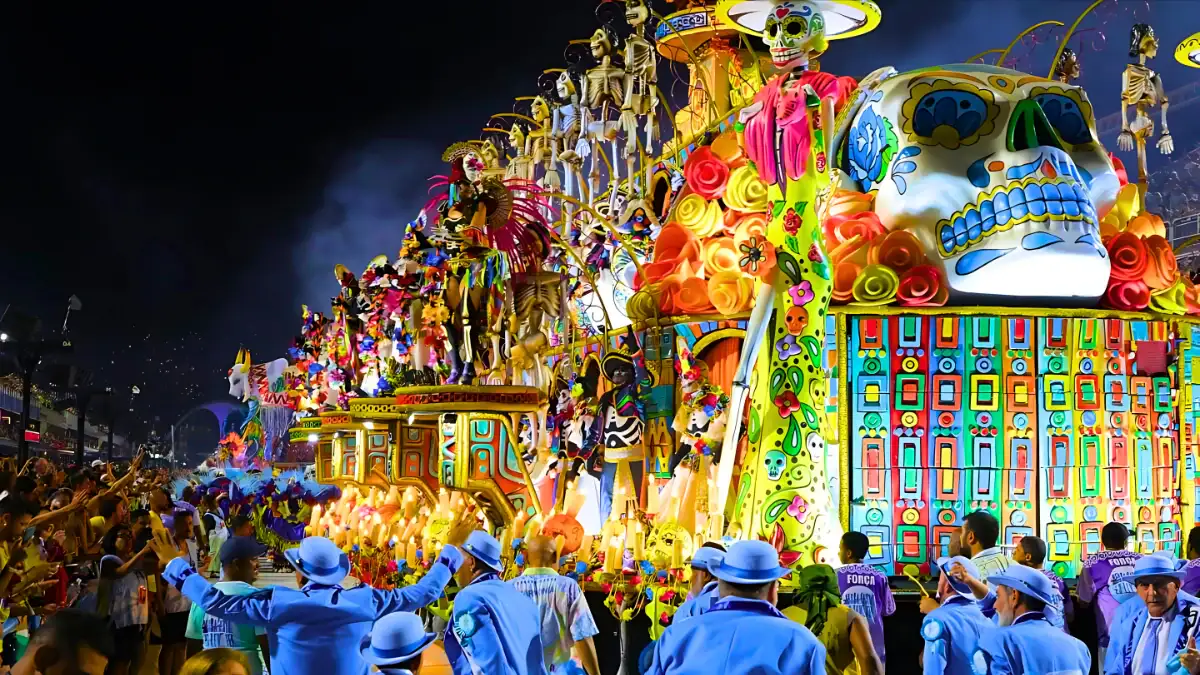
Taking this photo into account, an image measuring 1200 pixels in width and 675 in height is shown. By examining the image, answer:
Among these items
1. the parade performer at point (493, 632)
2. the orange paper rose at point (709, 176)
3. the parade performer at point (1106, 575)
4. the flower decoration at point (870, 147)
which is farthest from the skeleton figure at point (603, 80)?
the parade performer at point (493, 632)

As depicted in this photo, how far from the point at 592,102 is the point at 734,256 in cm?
382

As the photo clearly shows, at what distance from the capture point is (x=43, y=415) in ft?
172

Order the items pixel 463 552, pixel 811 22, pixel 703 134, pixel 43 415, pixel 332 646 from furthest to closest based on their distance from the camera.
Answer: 1. pixel 43 415
2. pixel 703 134
3. pixel 811 22
4. pixel 463 552
5. pixel 332 646

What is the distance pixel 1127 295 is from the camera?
13.5 meters

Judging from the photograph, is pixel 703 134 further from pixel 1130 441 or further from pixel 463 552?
pixel 463 552

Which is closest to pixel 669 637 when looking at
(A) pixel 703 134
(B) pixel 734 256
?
(B) pixel 734 256

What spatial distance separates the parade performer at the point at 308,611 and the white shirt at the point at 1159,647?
11.9 ft

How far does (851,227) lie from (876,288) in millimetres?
928

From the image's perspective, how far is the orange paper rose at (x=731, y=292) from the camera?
527 inches

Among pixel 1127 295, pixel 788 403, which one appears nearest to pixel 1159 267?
pixel 1127 295

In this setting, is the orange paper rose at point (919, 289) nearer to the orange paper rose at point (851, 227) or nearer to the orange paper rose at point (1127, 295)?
the orange paper rose at point (851, 227)

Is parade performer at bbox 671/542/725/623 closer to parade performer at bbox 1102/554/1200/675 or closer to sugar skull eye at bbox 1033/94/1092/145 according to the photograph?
parade performer at bbox 1102/554/1200/675

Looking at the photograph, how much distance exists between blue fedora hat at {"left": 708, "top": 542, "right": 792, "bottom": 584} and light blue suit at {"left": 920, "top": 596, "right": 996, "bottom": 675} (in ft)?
4.58

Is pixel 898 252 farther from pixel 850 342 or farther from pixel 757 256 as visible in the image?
pixel 757 256
